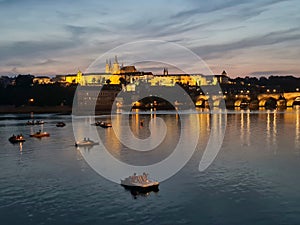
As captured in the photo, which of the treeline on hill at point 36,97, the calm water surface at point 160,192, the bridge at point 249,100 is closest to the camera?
the calm water surface at point 160,192

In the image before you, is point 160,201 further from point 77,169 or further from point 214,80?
point 214,80

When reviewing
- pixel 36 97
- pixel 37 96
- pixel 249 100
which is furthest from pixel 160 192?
pixel 249 100

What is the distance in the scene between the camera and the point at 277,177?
18.7 meters

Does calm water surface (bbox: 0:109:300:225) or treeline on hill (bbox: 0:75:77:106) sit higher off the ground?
treeline on hill (bbox: 0:75:77:106)

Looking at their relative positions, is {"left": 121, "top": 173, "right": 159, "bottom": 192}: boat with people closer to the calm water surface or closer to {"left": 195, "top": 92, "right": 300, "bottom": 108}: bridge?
the calm water surface

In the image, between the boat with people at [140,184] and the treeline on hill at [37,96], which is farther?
the treeline on hill at [37,96]

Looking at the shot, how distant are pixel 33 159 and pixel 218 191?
512 inches

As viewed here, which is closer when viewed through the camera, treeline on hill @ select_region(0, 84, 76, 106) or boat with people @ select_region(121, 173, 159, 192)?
boat with people @ select_region(121, 173, 159, 192)

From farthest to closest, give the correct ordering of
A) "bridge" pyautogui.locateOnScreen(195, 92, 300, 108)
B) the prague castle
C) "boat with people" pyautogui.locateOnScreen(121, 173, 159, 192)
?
the prague castle
"bridge" pyautogui.locateOnScreen(195, 92, 300, 108)
"boat with people" pyautogui.locateOnScreen(121, 173, 159, 192)

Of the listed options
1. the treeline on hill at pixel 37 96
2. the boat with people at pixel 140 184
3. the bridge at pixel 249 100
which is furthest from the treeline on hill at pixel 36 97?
the boat with people at pixel 140 184

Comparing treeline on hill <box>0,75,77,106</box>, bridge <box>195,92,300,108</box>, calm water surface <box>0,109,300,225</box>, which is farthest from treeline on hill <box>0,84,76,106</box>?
calm water surface <box>0,109,300,225</box>

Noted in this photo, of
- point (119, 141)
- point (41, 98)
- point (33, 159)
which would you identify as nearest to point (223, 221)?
point (33, 159)

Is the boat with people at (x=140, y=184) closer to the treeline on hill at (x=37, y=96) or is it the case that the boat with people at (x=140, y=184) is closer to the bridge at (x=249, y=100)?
the treeline on hill at (x=37, y=96)

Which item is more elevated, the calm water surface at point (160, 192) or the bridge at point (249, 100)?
the bridge at point (249, 100)
